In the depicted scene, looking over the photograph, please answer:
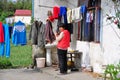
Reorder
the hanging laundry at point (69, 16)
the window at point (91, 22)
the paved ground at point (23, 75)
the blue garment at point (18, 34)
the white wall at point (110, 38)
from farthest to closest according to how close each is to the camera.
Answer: the blue garment at point (18, 34), the hanging laundry at point (69, 16), the paved ground at point (23, 75), the window at point (91, 22), the white wall at point (110, 38)

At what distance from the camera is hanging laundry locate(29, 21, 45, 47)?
15.9 m

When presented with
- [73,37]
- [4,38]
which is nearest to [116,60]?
[73,37]

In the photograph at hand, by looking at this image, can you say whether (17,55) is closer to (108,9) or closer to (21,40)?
(21,40)

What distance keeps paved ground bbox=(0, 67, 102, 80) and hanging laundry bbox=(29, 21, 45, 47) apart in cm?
114

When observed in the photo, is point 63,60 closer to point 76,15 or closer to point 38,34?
point 76,15

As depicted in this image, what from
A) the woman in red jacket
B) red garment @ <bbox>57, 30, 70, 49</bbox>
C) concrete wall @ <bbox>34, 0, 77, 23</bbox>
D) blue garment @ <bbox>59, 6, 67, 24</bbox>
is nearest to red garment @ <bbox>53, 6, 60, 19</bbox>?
blue garment @ <bbox>59, 6, 67, 24</bbox>

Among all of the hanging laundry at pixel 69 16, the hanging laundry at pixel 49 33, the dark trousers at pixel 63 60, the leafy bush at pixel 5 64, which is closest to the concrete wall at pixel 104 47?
the dark trousers at pixel 63 60

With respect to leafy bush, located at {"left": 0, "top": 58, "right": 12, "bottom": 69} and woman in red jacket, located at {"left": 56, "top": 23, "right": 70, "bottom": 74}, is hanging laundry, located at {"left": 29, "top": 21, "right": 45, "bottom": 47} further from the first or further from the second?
woman in red jacket, located at {"left": 56, "top": 23, "right": 70, "bottom": 74}

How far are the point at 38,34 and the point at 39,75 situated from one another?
2.41m

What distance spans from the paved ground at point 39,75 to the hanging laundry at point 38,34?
1.14 metres

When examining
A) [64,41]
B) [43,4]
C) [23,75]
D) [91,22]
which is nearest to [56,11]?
[43,4]

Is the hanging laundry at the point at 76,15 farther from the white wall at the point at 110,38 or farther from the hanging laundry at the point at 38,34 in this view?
the hanging laundry at the point at 38,34

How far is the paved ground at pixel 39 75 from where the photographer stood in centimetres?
1310

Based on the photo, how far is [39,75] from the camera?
1421 centimetres
